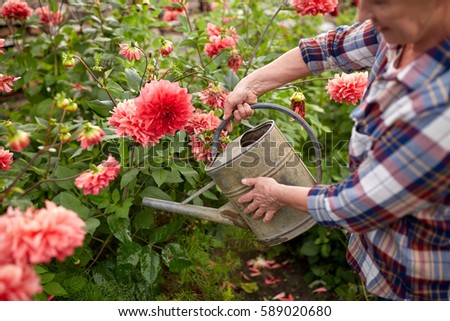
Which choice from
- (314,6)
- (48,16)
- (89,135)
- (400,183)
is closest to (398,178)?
(400,183)

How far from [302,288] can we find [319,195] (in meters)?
1.49

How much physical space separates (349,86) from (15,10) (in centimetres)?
140

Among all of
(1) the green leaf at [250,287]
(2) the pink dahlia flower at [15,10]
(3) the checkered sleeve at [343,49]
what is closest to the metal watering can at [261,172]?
(3) the checkered sleeve at [343,49]

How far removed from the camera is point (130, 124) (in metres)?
1.45

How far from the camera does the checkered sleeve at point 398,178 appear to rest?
3.30 ft

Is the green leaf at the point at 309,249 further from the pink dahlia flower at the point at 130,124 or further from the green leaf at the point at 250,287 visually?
the pink dahlia flower at the point at 130,124

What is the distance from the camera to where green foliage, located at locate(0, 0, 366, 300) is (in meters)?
1.69

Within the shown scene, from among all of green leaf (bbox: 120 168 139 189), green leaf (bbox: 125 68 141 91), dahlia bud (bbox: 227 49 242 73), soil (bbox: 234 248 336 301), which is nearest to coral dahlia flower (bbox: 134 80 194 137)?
green leaf (bbox: 120 168 139 189)

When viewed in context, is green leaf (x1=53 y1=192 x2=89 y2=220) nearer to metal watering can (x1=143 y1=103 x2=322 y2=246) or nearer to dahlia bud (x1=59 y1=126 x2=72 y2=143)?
metal watering can (x1=143 y1=103 x2=322 y2=246)

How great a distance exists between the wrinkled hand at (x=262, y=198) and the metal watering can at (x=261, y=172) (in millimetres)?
24

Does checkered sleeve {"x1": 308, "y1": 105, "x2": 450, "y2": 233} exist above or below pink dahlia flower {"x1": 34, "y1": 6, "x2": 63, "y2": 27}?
above

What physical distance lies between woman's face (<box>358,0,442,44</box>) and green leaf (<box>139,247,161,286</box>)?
104cm

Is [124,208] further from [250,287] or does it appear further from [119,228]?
[250,287]
